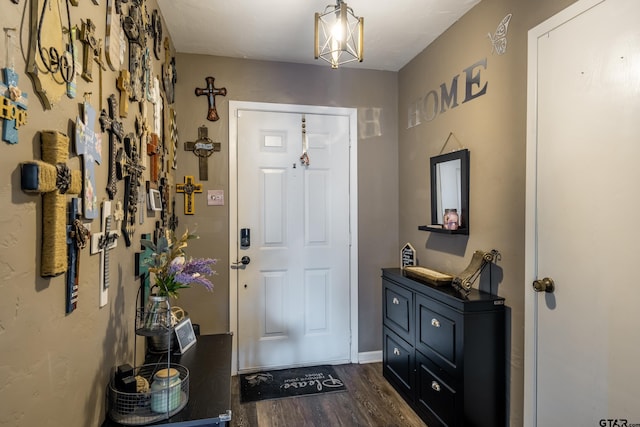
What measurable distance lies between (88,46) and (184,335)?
1.32 metres

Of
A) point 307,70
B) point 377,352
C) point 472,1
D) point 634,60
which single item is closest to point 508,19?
point 472,1

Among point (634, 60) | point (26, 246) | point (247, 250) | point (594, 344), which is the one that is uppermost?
point (634, 60)

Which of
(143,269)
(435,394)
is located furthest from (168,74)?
(435,394)

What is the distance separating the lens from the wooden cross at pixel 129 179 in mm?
1348

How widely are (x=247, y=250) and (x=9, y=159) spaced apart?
2.09 meters

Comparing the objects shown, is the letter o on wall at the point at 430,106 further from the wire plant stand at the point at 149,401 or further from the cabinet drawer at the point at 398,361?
the wire plant stand at the point at 149,401

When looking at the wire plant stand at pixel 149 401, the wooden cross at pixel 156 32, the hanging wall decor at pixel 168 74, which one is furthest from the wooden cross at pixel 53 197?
the hanging wall decor at pixel 168 74

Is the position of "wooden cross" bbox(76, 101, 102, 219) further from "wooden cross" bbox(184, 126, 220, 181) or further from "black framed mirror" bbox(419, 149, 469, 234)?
"black framed mirror" bbox(419, 149, 469, 234)

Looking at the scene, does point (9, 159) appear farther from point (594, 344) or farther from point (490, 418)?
point (490, 418)

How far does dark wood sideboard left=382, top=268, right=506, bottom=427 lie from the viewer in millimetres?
1814

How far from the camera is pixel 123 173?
53.0 inches

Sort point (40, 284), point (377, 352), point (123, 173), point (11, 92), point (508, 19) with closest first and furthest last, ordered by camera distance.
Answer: point (11, 92) → point (40, 284) → point (123, 173) → point (508, 19) → point (377, 352)

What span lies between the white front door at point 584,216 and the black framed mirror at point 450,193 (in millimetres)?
467

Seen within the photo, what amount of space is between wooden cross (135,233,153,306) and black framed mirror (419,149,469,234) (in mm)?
1711
